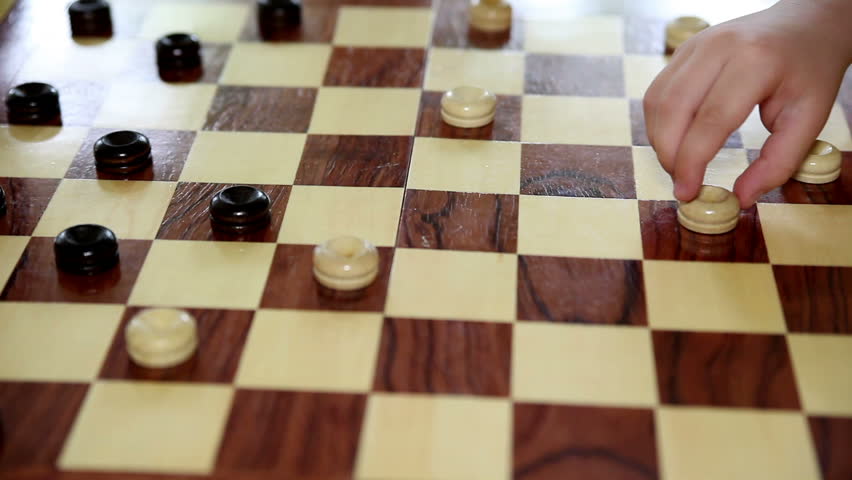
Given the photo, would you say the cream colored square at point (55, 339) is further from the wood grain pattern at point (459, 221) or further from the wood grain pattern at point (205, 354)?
the wood grain pattern at point (459, 221)

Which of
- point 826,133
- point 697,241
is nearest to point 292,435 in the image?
point 697,241

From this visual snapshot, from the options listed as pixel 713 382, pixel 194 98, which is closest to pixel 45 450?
pixel 713 382

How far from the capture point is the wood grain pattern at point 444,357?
1343 millimetres

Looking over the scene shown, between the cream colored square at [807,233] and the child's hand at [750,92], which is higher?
the child's hand at [750,92]

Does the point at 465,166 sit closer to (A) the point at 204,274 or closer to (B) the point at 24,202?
(A) the point at 204,274

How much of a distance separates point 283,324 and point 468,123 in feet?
2.25

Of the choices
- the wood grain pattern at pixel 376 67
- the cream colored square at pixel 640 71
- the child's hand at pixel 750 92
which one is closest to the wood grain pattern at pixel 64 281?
the wood grain pattern at pixel 376 67

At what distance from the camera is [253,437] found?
1259 mm

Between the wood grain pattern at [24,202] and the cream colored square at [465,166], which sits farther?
the cream colored square at [465,166]

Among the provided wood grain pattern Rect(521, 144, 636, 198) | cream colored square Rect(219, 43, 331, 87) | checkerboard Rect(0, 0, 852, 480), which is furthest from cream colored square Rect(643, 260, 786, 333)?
cream colored square Rect(219, 43, 331, 87)

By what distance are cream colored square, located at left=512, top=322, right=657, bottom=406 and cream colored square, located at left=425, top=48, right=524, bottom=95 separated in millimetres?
821

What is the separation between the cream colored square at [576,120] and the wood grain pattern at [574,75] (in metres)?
0.03

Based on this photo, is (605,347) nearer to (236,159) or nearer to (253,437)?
(253,437)

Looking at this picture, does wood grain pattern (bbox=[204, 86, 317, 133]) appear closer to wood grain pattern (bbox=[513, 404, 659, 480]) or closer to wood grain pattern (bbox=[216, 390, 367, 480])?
wood grain pattern (bbox=[216, 390, 367, 480])
